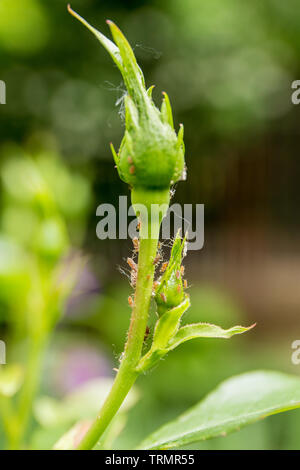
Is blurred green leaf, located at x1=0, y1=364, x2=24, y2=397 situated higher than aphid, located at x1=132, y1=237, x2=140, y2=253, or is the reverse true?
aphid, located at x1=132, y1=237, x2=140, y2=253

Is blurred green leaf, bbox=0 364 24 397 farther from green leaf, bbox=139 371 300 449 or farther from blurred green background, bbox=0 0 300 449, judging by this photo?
green leaf, bbox=139 371 300 449

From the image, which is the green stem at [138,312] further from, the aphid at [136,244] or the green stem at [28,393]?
the green stem at [28,393]

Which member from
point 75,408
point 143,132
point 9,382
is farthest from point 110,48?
point 75,408

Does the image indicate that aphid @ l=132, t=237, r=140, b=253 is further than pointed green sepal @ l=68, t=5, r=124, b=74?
Yes

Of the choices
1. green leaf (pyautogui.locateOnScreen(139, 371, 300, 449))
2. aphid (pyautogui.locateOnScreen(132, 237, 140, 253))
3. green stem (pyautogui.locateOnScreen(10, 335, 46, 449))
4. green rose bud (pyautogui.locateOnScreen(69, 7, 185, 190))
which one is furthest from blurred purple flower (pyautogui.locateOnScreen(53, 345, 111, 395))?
green rose bud (pyautogui.locateOnScreen(69, 7, 185, 190))

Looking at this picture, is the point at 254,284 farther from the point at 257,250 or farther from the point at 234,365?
the point at 234,365

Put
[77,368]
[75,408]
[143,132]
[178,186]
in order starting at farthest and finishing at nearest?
1. [178,186]
2. [77,368]
3. [75,408]
4. [143,132]

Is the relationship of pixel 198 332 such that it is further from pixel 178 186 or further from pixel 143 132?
pixel 178 186
